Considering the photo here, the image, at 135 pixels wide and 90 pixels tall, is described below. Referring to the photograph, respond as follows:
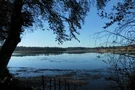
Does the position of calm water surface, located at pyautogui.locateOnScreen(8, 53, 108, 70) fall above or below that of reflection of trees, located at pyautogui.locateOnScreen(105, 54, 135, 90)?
below

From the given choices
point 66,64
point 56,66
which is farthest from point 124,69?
point 66,64

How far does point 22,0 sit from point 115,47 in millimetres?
7085

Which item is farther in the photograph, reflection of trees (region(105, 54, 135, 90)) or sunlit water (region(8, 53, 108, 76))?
sunlit water (region(8, 53, 108, 76))

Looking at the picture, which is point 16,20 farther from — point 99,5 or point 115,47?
point 115,47

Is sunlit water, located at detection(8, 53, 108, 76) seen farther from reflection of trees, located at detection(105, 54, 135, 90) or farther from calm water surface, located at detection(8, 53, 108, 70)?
reflection of trees, located at detection(105, 54, 135, 90)

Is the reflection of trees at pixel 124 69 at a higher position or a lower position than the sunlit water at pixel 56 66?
higher

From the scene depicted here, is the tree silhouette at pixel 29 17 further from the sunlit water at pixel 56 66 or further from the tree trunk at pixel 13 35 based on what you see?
the sunlit water at pixel 56 66

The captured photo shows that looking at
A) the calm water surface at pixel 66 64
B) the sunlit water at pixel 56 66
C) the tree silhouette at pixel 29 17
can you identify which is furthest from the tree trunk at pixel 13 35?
the calm water surface at pixel 66 64

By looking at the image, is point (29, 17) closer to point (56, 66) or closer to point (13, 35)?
point (13, 35)

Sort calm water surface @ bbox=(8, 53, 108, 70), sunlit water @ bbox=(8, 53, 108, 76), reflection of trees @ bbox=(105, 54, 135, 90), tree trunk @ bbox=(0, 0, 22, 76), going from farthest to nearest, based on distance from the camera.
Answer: calm water surface @ bbox=(8, 53, 108, 70), sunlit water @ bbox=(8, 53, 108, 76), tree trunk @ bbox=(0, 0, 22, 76), reflection of trees @ bbox=(105, 54, 135, 90)

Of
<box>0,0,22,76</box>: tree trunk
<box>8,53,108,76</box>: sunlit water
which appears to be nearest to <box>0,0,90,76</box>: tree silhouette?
<box>0,0,22,76</box>: tree trunk

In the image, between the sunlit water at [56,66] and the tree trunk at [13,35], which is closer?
the tree trunk at [13,35]

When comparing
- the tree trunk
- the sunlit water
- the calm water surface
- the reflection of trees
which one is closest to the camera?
the reflection of trees

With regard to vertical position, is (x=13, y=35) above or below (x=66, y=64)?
above
